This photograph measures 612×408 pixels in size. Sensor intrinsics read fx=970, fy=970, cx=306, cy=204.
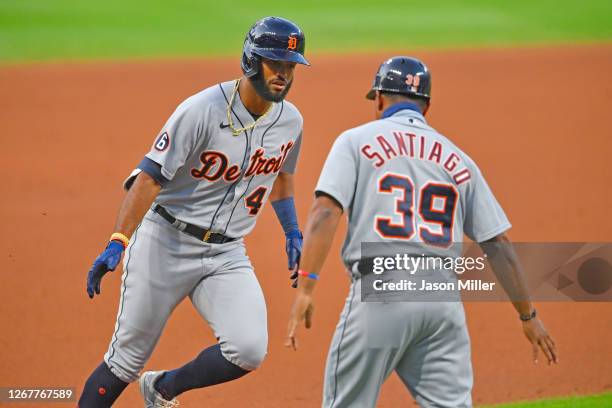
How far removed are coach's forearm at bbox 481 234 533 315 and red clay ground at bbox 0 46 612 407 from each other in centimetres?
200

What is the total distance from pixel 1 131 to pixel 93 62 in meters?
3.80

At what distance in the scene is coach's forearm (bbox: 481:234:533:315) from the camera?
422cm

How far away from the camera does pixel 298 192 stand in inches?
404

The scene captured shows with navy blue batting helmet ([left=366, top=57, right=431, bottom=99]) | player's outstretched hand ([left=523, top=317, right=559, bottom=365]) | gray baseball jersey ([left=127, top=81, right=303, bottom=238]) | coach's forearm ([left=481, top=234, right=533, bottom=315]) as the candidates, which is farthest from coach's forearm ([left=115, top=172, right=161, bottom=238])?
player's outstretched hand ([left=523, top=317, right=559, bottom=365])

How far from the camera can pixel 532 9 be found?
18.7 metres

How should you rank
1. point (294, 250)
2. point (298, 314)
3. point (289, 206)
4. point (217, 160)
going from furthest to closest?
point (289, 206), point (294, 250), point (217, 160), point (298, 314)

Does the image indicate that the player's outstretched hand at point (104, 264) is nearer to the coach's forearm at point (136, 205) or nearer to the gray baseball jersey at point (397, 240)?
the coach's forearm at point (136, 205)

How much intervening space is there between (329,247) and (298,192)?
6268 mm

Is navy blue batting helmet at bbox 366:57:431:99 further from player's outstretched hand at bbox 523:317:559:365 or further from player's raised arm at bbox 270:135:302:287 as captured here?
player's raised arm at bbox 270:135:302:287

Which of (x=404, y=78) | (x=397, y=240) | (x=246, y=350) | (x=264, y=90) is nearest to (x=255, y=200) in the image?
(x=264, y=90)

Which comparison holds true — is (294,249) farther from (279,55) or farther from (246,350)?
(279,55)

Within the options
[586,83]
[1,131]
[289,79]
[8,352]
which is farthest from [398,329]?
[586,83]

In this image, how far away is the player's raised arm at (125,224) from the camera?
471cm

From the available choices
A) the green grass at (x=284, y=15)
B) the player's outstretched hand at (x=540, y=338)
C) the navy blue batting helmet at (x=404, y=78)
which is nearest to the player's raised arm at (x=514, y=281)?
the player's outstretched hand at (x=540, y=338)
